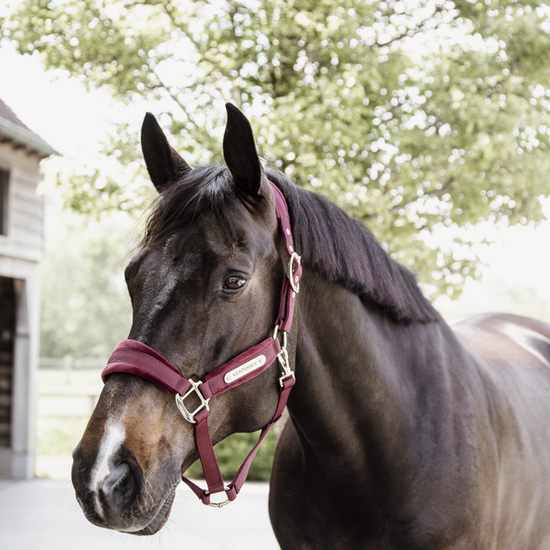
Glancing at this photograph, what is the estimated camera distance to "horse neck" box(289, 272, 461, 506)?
5.59ft

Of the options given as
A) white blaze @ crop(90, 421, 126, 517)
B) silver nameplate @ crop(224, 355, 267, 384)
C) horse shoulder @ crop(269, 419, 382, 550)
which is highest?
silver nameplate @ crop(224, 355, 267, 384)

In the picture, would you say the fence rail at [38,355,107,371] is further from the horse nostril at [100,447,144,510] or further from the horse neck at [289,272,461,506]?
the horse nostril at [100,447,144,510]

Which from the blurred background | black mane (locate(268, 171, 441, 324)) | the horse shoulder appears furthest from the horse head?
the blurred background

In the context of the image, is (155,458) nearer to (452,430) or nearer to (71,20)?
(452,430)

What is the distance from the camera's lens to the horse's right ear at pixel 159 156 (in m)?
1.75

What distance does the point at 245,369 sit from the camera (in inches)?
56.8

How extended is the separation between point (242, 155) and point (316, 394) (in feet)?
2.47

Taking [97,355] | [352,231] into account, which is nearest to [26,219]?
[352,231]

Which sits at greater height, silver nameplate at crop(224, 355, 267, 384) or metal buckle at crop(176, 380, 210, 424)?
silver nameplate at crop(224, 355, 267, 384)

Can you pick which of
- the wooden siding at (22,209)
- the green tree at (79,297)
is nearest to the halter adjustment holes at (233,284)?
the wooden siding at (22,209)

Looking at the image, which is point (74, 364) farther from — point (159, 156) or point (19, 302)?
point (159, 156)

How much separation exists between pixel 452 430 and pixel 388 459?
0.26m

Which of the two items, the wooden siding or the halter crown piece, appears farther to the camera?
the wooden siding

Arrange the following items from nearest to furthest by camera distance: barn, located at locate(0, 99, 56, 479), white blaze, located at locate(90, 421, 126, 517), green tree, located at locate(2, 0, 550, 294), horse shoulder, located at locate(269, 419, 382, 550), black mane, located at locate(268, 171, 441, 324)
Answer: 1. white blaze, located at locate(90, 421, 126, 517)
2. black mane, located at locate(268, 171, 441, 324)
3. horse shoulder, located at locate(269, 419, 382, 550)
4. green tree, located at locate(2, 0, 550, 294)
5. barn, located at locate(0, 99, 56, 479)
